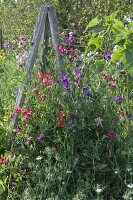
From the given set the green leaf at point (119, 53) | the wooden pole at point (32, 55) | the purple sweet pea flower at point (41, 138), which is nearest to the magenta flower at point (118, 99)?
the green leaf at point (119, 53)

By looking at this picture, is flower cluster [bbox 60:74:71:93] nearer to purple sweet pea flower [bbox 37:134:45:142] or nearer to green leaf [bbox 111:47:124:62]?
purple sweet pea flower [bbox 37:134:45:142]

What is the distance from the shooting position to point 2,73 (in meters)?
4.48

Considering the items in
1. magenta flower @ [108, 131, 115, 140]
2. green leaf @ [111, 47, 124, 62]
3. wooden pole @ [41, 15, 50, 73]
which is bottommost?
magenta flower @ [108, 131, 115, 140]

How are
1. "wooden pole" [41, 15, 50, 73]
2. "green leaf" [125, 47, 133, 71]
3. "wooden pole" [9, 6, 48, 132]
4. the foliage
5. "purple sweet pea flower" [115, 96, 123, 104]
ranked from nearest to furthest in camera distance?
"green leaf" [125, 47, 133, 71]
the foliage
"purple sweet pea flower" [115, 96, 123, 104]
"wooden pole" [9, 6, 48, 132]
"wooden pole" [41, 15, 50, 73]

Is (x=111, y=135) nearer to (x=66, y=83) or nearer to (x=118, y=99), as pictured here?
(x=118, y=99)

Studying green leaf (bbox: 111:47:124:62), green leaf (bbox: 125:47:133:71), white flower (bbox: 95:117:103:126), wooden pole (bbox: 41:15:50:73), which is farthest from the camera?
wooden pole (bbox: 41:15:50:73)

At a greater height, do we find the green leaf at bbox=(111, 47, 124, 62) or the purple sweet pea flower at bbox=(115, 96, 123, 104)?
the green leaf at bbox=(111, 47, 124, 62)

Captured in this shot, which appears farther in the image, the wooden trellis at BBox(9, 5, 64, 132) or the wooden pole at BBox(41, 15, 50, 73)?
the wooden pole at BBox(41, 15, 50, 73)

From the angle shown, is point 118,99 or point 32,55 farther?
point 32,55

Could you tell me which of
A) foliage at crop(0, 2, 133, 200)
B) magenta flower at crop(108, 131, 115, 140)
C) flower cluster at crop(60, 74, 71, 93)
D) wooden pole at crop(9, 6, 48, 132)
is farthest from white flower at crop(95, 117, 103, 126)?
wooden pole at crop(9, 6, 48, 132)

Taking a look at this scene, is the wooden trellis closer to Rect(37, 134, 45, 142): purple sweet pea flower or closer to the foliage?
the foliage

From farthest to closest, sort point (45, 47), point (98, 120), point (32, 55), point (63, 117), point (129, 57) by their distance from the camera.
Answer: point (45, 47), point (32, 55), point (63, 117), point (98, 120), point (129, 57)

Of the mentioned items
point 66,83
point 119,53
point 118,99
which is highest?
point 119,53

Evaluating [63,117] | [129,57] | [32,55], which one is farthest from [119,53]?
[32,55]
